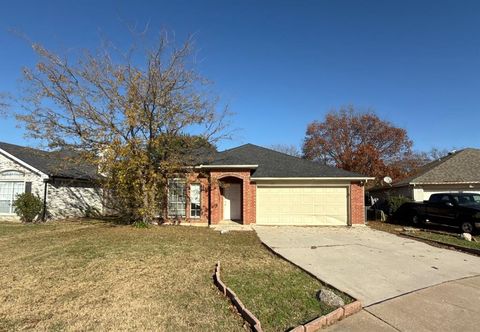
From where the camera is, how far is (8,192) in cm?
1758

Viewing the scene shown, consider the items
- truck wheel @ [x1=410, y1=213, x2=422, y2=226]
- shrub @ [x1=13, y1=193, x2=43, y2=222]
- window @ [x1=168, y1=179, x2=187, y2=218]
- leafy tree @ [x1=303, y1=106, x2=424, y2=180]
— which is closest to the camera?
window @ [x1=168, y1=179, x2=187, y2=218]

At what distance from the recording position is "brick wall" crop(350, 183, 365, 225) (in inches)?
624

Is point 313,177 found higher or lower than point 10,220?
higher

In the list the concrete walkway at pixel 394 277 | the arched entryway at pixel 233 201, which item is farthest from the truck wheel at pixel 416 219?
the arched entryway at pixel 233 201

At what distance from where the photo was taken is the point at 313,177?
15688 millimetres

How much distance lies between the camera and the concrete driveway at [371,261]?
6.16 meters

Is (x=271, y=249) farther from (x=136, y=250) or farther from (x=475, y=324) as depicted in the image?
(x=475, y=324)

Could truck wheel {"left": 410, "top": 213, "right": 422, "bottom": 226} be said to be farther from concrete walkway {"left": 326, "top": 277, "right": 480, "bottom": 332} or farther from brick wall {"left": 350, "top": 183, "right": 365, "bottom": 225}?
concrete walkway {"left": 326, "top": 277, "right": 480, "bottom": 332}

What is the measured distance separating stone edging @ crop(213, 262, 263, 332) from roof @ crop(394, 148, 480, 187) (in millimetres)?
17046

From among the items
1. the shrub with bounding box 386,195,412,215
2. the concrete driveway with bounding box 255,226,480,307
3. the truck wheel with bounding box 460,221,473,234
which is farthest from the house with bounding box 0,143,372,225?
the shrub with bounding box 386,195,412,215

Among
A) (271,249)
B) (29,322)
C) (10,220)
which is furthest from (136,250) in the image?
(10,220)

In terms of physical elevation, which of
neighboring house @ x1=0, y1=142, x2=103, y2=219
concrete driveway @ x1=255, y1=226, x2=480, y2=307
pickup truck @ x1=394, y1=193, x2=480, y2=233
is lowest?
concrete driveway @ x1=255, y1=226, x2=480, y2=307

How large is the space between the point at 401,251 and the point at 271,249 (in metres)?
3.82

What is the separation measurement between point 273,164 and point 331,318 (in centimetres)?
1307
